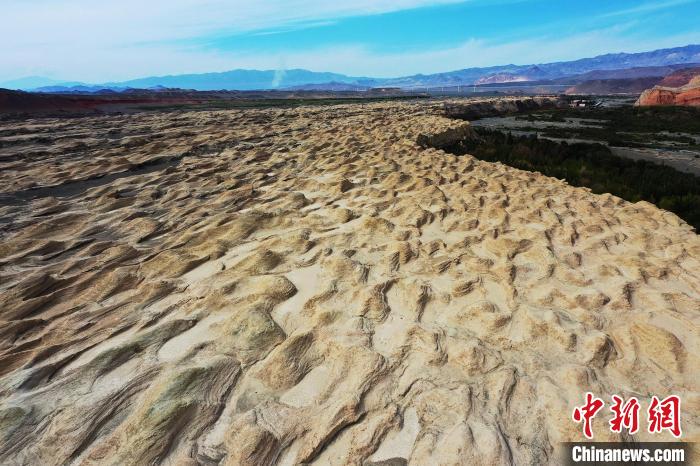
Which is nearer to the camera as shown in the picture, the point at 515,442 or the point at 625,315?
the point at 515,442

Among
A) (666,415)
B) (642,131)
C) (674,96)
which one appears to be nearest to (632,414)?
(666,415)

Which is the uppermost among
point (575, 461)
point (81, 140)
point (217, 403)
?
point (81, 140)

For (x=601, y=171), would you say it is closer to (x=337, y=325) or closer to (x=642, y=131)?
(x=337, y=325)

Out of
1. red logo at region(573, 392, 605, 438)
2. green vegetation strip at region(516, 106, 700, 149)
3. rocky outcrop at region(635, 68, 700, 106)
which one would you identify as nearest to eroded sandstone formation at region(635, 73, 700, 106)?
rocky outcrop at region(635, 68, 700, 106)

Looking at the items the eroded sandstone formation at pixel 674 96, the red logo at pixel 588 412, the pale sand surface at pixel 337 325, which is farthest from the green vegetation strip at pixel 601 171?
the eroded sandstone formation at pixel 674 96

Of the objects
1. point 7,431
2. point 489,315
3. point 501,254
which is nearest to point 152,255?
point 7,431

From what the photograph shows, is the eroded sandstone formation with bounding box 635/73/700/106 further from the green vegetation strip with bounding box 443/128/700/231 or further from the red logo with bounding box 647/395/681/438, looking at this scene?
the red logo with bounding box 647/395/681/438

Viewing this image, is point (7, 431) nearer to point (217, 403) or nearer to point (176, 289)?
point (217, 403)
